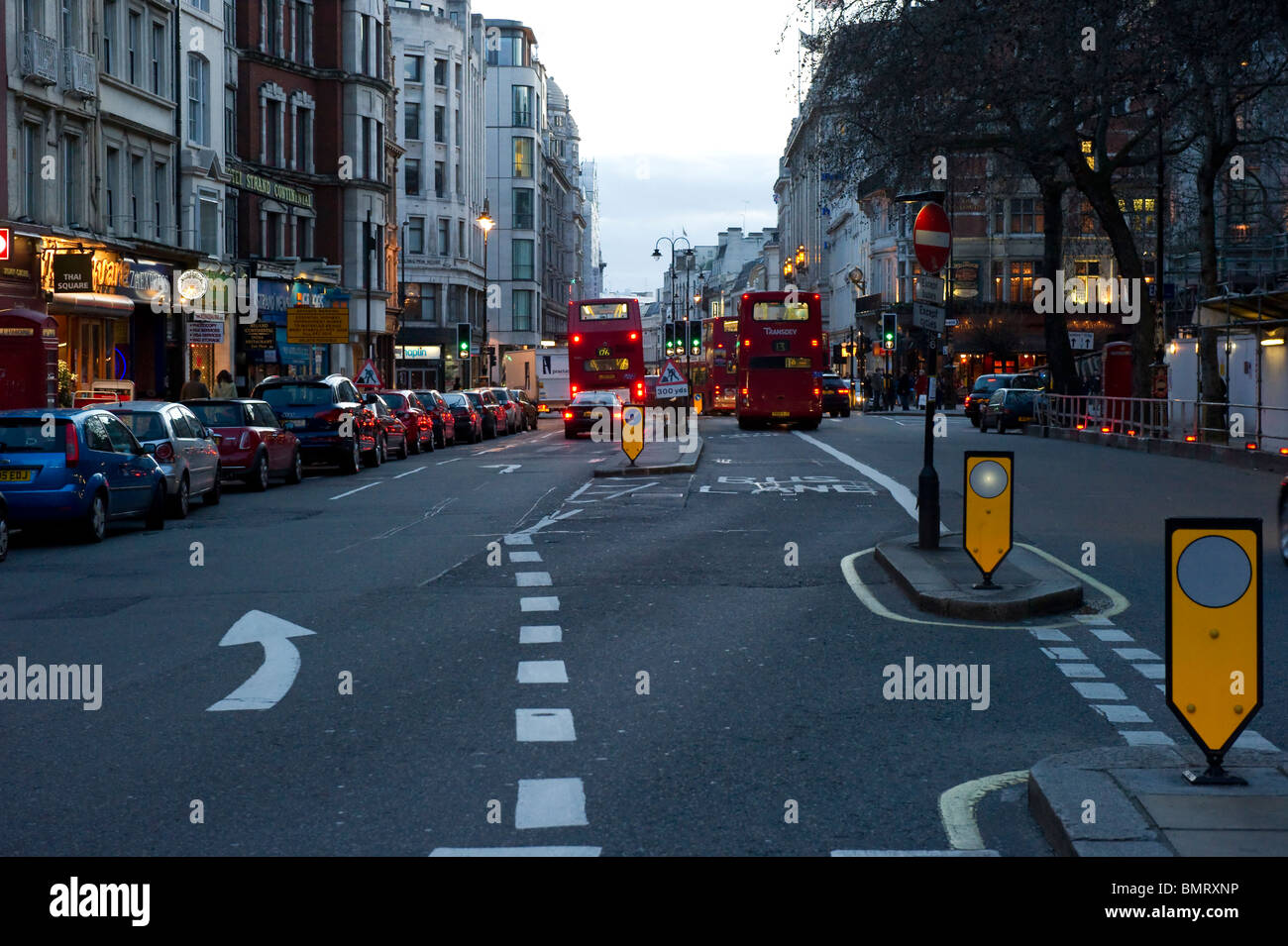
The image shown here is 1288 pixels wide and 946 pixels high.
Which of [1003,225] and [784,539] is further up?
[1003,225]

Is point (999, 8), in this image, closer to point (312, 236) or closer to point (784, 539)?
point (784, 539)

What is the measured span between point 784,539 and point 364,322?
50.9 metres

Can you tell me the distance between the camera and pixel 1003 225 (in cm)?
9219

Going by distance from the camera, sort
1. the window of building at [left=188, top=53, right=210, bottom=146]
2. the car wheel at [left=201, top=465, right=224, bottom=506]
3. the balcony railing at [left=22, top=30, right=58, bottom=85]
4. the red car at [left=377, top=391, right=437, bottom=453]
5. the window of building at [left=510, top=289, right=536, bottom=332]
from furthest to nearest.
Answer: the window of building at [left=510, top=289, right=536, bottom=332] < the window of building at [left=188, top=53, right=210, bottom=146] < the red car at [left=377, top=391, right=437, bottom=453] < the balcony railing at [left=22, top=30, right=58, bottom=85] < the car wheel at [left=201, top=465, right=224, bottom=506]

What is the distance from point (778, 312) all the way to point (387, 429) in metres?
20.9

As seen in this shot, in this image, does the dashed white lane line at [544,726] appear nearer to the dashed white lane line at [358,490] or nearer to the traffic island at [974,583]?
the traffic island at [974,583]

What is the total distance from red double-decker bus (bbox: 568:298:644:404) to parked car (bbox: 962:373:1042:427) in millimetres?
12210

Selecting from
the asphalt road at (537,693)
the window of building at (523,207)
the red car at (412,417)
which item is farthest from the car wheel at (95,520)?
the window of building at (523,207)

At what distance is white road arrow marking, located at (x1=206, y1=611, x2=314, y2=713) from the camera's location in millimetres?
8969

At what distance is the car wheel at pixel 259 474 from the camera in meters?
27.0

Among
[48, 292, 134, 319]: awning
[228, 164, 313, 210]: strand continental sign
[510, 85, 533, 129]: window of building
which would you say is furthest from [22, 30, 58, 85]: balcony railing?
[510, 85, 533, 129]: window of building

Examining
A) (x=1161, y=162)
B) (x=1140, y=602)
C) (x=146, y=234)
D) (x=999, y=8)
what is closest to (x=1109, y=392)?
(x=1161, y=162)

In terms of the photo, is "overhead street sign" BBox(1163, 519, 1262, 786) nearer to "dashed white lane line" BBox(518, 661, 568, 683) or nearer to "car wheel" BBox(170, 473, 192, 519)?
"dashed white lane line" BBox(518, 661, 568, 683)

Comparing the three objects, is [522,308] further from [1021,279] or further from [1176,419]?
[1176,419]
